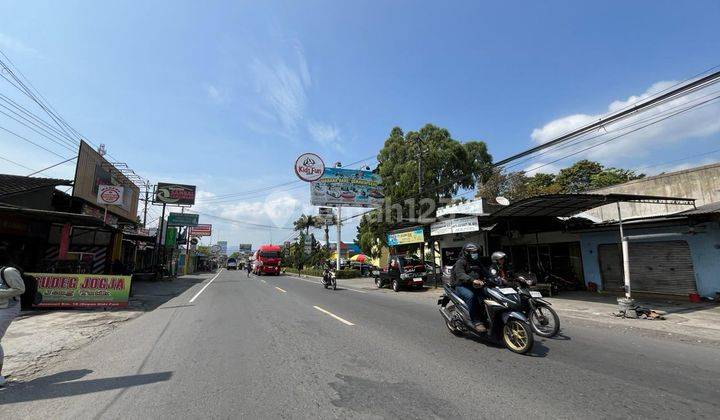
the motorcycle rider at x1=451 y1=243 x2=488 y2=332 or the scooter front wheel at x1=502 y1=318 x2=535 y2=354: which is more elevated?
the motorcycle rider at x1=451 y1=243 x2=488 y2=332

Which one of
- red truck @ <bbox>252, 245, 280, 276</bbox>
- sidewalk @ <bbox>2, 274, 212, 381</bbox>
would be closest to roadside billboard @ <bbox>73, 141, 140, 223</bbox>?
sidewalk @ <bbox>2, 274, 212, 381</bbox>

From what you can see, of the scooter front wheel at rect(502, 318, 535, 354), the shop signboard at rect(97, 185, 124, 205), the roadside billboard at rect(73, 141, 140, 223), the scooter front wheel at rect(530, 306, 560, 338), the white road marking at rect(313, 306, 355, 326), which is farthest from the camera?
the shop signboard at rect(97, 185, 124, 205)

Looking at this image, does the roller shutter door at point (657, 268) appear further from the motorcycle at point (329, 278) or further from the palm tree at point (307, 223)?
the palm tree at point (307, 223)

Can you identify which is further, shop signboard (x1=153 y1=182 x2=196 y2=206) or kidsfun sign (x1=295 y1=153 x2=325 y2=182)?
shop signboard (x1=153 y1=182 x2=196 y2=206)

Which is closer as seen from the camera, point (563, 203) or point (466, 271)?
point (466, 271)

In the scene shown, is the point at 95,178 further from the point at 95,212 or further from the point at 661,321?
the point at 661,321

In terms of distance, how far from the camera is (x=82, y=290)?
12102 mm

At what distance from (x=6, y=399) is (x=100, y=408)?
1423 mm

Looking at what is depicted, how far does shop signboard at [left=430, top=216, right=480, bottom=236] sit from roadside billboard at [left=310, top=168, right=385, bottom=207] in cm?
1064

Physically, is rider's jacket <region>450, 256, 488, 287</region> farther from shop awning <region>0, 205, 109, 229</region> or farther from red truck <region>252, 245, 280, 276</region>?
red truck <region>252, 245, 280, 276</region>

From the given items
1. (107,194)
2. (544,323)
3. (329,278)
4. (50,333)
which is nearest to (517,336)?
(544,323)

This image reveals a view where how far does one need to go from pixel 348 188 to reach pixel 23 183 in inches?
808

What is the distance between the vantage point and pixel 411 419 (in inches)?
139

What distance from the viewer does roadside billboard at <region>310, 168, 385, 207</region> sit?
30783 millimetres
